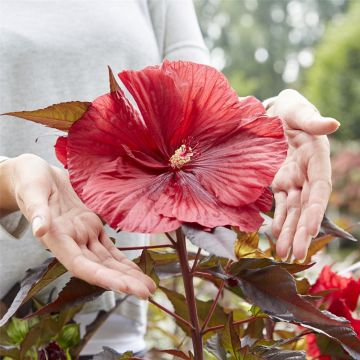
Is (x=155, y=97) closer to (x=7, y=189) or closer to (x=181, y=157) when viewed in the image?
(x=181, y=157)

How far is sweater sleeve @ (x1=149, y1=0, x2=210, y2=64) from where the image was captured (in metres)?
0.88

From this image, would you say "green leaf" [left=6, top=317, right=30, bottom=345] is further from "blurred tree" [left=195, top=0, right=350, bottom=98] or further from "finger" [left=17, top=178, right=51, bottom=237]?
"blurred tree" [left=195, top=0, right=350, bottom=98]

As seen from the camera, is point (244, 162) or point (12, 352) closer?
point (244, 162)

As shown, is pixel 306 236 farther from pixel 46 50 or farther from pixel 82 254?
pixel 46 50

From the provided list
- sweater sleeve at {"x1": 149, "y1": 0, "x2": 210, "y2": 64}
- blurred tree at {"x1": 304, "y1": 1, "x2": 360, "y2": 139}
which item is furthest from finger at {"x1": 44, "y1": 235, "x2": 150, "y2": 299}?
blurred tree at {"x1": 304, "y1": 1, "x2": 360, "y2": 139}

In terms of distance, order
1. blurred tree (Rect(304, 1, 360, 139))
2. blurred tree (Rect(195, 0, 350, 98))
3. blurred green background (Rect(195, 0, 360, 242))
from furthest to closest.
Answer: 1. blurred tree (Rect(195, 0, 350, 98))
2. blurred green background (Rect(195, 0, 360, 242))
3. blurred tree (Rect(304, 1, 360, 139))

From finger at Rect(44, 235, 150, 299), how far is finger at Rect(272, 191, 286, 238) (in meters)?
0.16

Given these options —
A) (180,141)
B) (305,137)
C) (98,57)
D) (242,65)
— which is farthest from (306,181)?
(242,65)

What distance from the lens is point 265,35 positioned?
1569cm

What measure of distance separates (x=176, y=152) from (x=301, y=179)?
151mm

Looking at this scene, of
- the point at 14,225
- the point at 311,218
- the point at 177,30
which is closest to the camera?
the point at 311,218

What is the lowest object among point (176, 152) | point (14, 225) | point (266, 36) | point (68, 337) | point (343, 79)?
point (266, 36)

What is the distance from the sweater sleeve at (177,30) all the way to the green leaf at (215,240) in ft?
1.67

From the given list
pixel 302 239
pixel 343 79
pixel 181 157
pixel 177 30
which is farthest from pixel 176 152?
pixel 343 79
